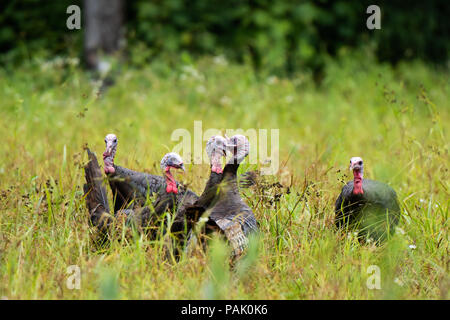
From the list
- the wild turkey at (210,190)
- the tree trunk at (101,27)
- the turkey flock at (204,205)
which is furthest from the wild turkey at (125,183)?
the tree trunk at (101,27)

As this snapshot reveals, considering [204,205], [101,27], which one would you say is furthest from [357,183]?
[101,27]

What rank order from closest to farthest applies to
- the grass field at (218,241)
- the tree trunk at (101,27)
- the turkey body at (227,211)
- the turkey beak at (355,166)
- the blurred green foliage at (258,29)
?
1. the grass field at (218,241)
2. the turkey body at (227,211)
3. the turkey beak at (355,166)
4. the tree trunk at (101,27)
5. the blurred green foliage at (258,29)

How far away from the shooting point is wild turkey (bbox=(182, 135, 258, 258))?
8.57ft

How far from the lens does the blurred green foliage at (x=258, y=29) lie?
28.5 ft

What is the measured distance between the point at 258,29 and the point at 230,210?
658 centimetres

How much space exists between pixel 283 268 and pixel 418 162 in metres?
1.91

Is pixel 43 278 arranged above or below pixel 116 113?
below

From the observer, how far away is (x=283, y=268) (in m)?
2.62

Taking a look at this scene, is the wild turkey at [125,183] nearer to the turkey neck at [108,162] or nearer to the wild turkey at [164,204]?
the turkey neck at [108,162]

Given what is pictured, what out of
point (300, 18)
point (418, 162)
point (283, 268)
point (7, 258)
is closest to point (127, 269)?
point (7, 258)

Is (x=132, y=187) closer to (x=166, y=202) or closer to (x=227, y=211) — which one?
(x=166, y=202)

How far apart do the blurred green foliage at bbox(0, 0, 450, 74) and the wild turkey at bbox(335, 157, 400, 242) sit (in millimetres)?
5458

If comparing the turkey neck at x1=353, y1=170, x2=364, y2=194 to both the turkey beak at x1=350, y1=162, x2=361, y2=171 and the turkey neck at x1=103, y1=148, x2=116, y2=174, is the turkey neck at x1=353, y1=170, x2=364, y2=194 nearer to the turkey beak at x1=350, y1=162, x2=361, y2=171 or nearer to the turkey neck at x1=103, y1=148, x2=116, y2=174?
the turkey beak at x1=350, y1=162, x2=361, y2=171

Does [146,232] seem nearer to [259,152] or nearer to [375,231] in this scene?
[375,231]
